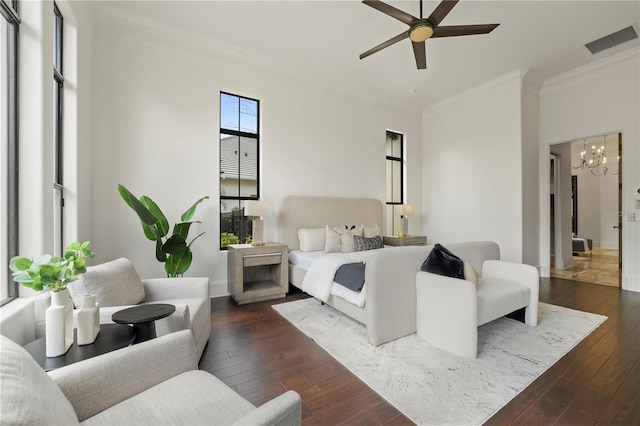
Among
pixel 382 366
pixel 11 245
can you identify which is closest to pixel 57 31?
pixel 11 245

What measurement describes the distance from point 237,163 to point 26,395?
12.6 feet

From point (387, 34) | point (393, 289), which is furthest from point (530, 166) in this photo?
point (393, 289)

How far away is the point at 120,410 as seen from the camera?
41.1 inches

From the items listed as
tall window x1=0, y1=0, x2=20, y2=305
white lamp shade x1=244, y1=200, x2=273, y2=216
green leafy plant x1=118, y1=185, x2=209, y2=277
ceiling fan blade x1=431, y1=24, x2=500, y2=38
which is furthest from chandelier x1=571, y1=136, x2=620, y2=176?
tall window x1=0, y1=0, x2=20, y2=305

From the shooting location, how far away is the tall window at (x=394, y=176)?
6.07 metres

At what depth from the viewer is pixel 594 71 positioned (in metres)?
4.52

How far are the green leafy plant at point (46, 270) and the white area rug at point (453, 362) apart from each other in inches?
73.7

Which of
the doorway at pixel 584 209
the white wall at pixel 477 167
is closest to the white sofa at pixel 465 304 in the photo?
the white wall at pixel 477 167

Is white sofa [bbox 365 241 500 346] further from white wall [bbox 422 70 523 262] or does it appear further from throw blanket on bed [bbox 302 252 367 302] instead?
white wall [bbox 422 70 523 262]

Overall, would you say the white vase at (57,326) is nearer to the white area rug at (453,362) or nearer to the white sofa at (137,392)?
the white sofa at (137,392)

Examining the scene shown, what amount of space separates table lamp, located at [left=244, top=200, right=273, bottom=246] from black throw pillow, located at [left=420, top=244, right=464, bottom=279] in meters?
2.23

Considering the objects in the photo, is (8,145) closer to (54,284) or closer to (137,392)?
(54,284)

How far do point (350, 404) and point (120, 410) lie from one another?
1.24 meters

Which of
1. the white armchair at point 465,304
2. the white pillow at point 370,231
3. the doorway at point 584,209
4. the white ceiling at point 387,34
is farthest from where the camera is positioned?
the doorway at point 584,209
